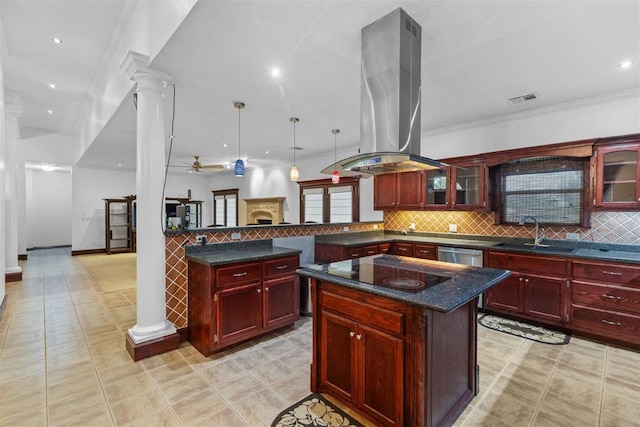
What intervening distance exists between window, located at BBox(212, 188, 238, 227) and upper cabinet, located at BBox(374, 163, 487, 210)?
19.5 ft

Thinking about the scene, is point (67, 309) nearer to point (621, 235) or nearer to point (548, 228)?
point (548, 228)

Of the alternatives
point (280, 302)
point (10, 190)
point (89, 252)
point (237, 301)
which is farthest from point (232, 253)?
point (89, 252)

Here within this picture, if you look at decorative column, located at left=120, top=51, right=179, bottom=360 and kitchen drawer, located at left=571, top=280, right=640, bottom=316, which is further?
kitchen drawer, located at left=571, top=280, right=640, bottom=316

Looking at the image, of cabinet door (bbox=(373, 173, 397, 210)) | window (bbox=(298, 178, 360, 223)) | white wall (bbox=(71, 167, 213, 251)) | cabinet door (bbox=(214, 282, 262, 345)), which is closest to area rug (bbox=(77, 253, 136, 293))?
white wall (bbox=(71, 167, 213, 251))

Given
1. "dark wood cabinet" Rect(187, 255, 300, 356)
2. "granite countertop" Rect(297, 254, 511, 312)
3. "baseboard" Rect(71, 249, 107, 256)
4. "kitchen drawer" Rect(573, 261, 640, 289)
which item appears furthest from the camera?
"baseboard" Rect(71, 249, 107, 256)

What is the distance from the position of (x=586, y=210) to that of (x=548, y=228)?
1.56 ft

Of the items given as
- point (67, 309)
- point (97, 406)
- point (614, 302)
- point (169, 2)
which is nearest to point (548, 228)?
point (614, 302)

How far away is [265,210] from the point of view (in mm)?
8336

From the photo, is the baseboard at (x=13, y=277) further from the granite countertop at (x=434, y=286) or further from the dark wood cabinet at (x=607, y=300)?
the dark wood cabinet at (x=607, y=300)

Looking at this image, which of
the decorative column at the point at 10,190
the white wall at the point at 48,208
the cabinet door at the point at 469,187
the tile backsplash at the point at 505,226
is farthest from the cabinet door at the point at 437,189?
the white wall at the point at 48,208

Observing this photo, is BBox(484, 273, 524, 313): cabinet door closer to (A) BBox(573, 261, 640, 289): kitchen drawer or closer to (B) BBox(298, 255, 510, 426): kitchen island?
(A) BBox(573, 261, 640, 289): kitchen drawer

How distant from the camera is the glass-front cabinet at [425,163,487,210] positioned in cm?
406

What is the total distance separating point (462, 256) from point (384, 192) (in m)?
1.73

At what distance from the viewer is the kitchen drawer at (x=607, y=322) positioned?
110 inches
